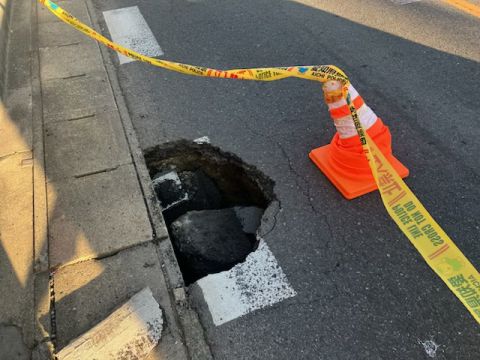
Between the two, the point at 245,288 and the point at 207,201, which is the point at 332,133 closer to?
the point at 207,201

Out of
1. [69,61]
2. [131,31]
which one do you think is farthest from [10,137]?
[131,31]

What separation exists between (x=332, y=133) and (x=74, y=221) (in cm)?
252

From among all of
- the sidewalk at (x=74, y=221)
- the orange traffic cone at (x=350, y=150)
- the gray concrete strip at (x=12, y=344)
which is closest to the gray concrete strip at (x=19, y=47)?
the sidewalk at (x=74, y=221)

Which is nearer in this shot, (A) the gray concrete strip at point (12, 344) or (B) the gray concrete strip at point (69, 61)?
(A) the gray concrete strip at point (12, 344)

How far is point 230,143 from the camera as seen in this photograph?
378 cm

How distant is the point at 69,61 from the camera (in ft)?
16.3

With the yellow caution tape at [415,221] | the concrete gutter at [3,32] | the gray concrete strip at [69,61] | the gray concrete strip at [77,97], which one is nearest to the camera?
the yellow caution tape at [415,221]

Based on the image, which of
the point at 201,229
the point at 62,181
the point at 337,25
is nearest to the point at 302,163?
the point at 201,229

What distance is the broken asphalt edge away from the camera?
242cm

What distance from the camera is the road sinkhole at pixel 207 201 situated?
117 inches

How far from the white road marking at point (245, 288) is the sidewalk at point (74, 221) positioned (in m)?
0.19

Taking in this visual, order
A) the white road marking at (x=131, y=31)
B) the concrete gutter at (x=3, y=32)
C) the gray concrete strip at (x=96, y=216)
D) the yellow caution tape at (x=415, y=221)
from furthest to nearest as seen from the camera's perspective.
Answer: the white road marking at (x=131, y=31), the concrete gutter at (x=3, y=32), the gray concrete strip at (x=96, y=216), the yellow caution tape at (x=415, y=221)

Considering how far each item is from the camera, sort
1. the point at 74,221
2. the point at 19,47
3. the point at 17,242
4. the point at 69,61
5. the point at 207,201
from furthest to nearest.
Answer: the point at 19,47
the point at 69,61
the point at 207,201
the point at 74,221
the point at 17,242

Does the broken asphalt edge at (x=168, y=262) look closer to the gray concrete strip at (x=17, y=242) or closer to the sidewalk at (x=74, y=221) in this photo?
the sidewalk at (x=74, y=221)
